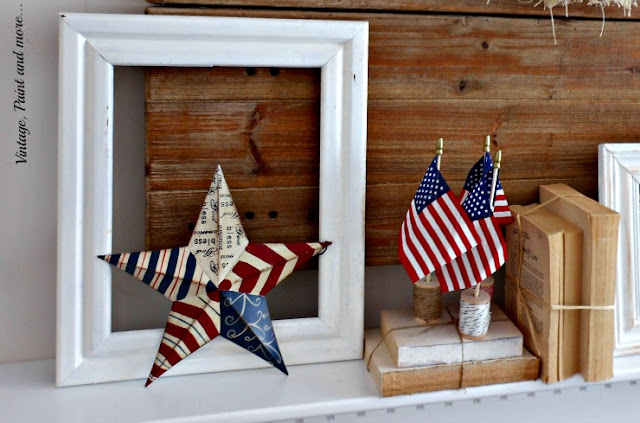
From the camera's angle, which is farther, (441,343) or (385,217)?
(385,217)

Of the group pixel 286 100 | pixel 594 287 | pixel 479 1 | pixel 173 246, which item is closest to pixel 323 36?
pixel 286 100

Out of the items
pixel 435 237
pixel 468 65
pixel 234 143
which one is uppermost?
pixel 468 65

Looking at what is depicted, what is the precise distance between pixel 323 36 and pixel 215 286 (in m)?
0.36

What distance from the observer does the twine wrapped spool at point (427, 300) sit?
797mm

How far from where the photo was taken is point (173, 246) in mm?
796

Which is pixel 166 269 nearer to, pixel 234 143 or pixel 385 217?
pixel 234 143

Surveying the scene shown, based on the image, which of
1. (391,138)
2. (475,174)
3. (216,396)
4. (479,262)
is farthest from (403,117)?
(216,396)

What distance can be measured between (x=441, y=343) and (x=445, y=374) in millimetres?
42

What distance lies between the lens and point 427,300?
2.63ft

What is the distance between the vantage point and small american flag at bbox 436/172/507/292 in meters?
0.70

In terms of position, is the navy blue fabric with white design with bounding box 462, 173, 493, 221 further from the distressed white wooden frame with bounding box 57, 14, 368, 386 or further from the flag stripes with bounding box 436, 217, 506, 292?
the distressed white wooden frame with bounding box 57, 14, 368, 386

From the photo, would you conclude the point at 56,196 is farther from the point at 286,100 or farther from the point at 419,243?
the point at 419,243

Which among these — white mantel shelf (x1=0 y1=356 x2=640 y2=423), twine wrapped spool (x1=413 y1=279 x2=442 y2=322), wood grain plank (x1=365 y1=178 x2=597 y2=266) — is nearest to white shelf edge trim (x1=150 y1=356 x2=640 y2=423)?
white mantel shelf (x1=0 y1=356 x2=640 y2=423)

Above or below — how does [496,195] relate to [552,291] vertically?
above
